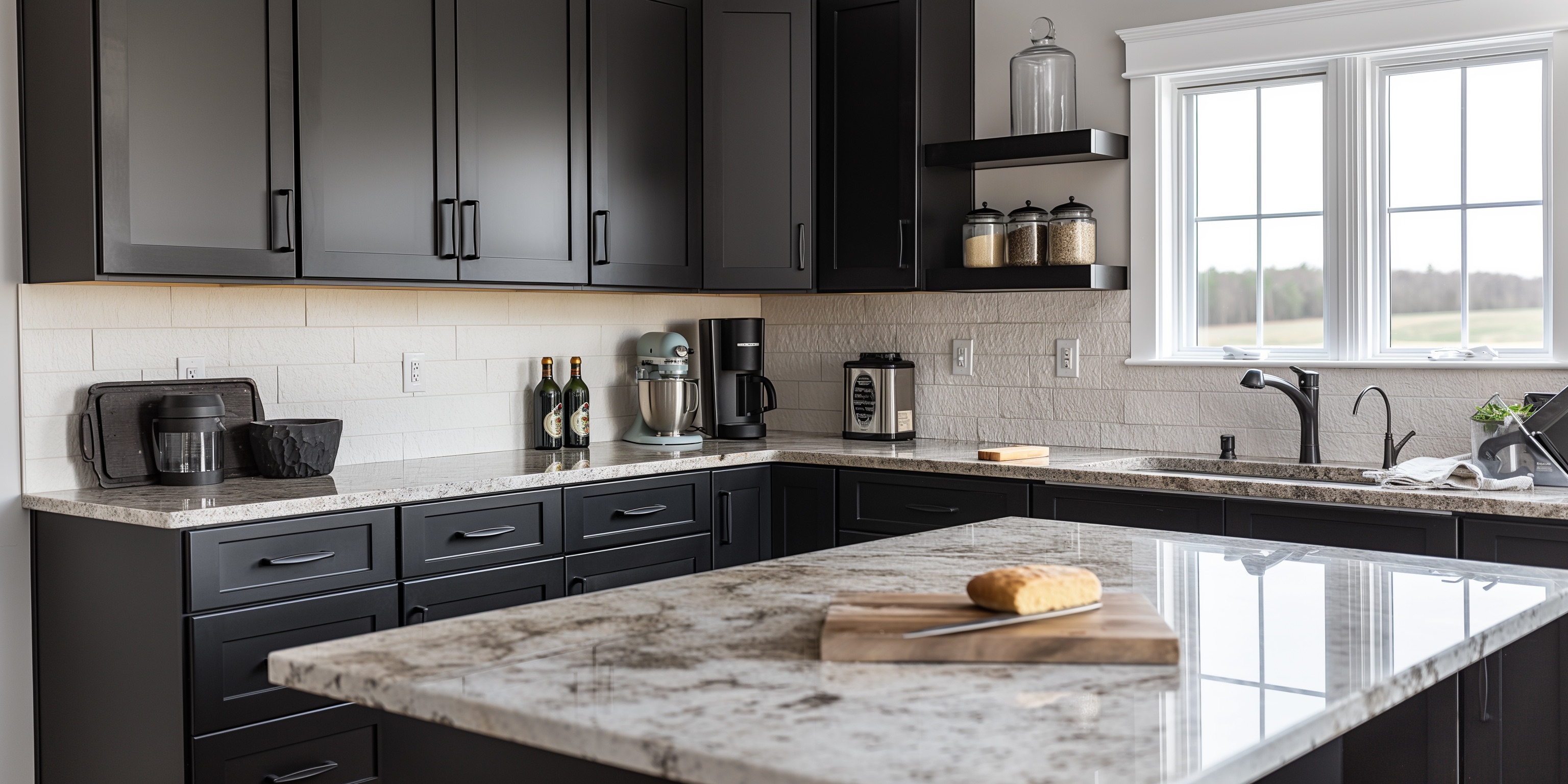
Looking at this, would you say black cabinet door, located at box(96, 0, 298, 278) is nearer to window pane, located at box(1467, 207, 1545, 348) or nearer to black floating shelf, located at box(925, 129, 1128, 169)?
black floating shelf, located at box(925, 129, 1128, 169)

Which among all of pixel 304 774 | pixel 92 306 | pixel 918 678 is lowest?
pixel 304 774

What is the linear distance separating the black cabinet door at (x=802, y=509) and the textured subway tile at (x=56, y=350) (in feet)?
5.97

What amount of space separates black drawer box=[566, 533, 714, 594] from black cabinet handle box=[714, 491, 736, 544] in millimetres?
39

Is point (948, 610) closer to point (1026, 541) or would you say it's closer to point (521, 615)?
point (521, 615)

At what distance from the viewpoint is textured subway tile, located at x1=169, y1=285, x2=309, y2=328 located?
10.2 ft

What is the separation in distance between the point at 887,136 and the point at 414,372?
5.08ft

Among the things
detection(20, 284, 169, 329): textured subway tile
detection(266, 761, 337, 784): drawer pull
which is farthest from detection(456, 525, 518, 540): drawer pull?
detection(20, 284, 169, 329): textured subway tile

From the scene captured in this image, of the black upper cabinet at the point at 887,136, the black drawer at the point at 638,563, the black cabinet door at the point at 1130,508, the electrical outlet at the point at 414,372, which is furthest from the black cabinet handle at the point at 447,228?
the black cabinet door at the point at 1130,508

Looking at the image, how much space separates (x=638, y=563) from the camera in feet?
11.2

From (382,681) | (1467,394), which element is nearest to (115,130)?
(382,681)

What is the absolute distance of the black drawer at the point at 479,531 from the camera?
9.55 feet

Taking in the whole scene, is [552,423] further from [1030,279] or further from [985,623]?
[985,623]

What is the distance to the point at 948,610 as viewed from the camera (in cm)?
137

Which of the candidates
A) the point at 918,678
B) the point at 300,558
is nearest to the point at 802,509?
the point at 300,558
